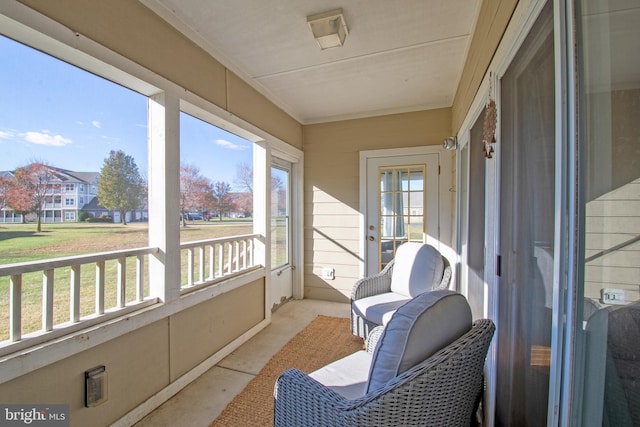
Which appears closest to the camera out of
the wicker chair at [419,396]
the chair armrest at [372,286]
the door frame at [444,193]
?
the wicker chair at [419,396]

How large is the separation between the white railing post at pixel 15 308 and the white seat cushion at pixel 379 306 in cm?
Result: 211

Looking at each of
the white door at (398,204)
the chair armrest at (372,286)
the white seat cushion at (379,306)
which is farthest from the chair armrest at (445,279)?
the white door at (398,204)

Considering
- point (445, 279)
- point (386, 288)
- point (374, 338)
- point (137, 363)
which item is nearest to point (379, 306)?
point (386, 288)

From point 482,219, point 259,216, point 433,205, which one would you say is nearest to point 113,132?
point 259,216

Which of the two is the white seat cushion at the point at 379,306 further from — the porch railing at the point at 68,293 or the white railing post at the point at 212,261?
the porch railing at the point at 68,293

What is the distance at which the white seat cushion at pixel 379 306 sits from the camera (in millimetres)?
2314

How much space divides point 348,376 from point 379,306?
1063mm

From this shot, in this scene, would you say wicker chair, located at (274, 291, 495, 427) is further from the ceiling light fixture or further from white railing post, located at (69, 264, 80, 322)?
the ceiling light fixture

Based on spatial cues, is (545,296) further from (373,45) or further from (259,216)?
(259,216)

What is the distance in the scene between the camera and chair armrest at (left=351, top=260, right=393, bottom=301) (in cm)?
266

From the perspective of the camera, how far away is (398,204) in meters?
3.75

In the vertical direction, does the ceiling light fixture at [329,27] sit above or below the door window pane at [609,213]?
above

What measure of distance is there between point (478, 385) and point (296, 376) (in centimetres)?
73

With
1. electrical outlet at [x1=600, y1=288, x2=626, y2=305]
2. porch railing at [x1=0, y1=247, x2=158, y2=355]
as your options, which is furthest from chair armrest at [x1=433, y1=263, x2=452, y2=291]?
porch railing at [x1=0, y1=247, x2=158, y2=355]
